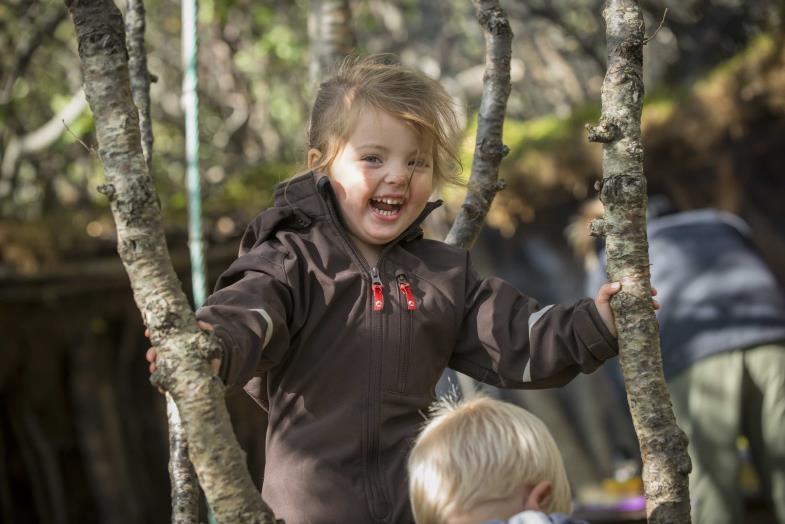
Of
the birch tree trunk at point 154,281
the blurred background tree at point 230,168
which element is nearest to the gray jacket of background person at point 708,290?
the blurred background tree at point 230,168

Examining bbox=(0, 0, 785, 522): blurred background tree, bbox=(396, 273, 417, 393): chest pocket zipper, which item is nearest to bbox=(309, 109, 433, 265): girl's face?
bbox=(396, 273, 417, 393): chest pocket zipper

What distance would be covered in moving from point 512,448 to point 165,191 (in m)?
5.98

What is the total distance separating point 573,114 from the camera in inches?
278

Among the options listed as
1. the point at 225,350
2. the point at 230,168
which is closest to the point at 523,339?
the point at 225,350

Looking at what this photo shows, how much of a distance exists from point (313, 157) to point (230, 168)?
6.31m

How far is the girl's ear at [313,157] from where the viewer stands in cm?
231

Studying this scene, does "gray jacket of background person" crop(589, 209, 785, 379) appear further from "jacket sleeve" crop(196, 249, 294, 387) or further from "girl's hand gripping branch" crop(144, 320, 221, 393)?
"girl's hand gripping branch" crop(144, 320, 221, 393)

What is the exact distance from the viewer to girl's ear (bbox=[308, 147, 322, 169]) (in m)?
2.31

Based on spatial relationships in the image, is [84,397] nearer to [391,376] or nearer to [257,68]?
[257,68]

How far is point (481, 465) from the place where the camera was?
173 centimetres

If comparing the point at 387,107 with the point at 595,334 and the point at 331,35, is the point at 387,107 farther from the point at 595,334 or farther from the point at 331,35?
the point at 331,35

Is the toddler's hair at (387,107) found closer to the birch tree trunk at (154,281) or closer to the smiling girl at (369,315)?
the smiling girl at (369,315)

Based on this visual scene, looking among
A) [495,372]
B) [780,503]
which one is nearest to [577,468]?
[780,503]

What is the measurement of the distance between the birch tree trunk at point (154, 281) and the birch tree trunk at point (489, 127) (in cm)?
109
